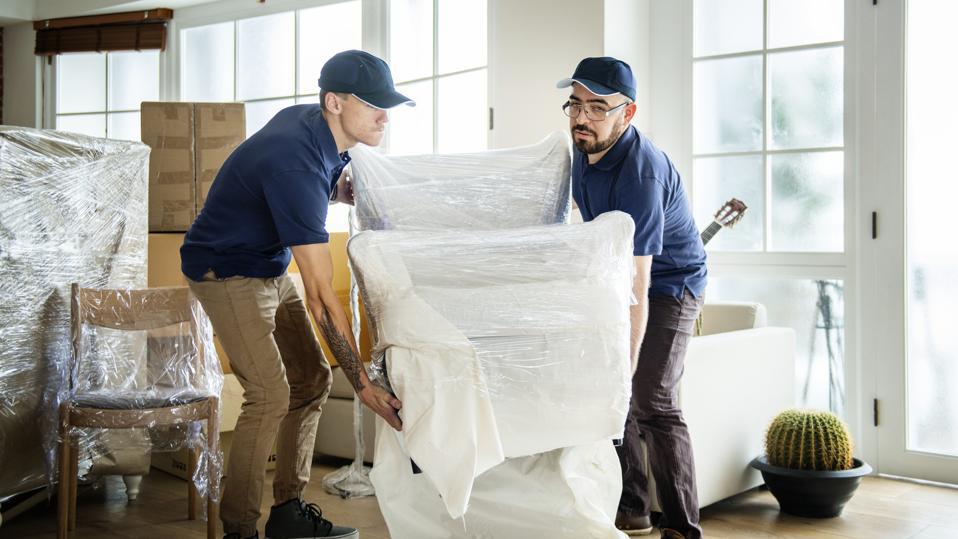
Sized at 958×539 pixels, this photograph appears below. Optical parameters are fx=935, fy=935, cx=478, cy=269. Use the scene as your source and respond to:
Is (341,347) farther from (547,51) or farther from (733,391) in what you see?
(547,51)

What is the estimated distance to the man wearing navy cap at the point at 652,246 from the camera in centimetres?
214

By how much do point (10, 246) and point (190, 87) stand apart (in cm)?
270

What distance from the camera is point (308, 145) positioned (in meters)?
2.06

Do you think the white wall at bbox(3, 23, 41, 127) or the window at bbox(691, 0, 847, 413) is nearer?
the window at bbox(691, 0, 847, 413)

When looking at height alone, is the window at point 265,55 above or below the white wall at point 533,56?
above

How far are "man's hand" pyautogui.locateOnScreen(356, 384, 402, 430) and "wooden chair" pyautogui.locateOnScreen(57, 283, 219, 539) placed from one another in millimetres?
852

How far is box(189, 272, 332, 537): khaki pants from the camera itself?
222 centimetres

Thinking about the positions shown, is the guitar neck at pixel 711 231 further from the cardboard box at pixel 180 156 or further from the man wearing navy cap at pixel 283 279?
the cardboard box at pixel 180 156

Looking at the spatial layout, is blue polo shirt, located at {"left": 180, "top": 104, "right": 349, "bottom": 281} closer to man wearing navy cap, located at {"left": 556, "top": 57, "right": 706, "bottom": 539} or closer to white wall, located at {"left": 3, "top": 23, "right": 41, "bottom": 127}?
man wearing navy cap, located at {"left": 556, "top": 57, "right": 706, "bottom": 539}

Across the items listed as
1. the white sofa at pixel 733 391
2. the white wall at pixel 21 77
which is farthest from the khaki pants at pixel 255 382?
the white wall at pixel 21 77

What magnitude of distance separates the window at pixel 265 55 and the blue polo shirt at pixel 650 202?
2410 mm

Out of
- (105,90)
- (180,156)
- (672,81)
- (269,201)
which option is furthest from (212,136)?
(105,90)

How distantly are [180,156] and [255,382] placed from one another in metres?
1.59

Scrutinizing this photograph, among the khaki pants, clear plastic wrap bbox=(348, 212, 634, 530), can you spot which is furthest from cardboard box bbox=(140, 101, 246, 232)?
clear plastic wrap bbox=(348, 212, 634, 530)
